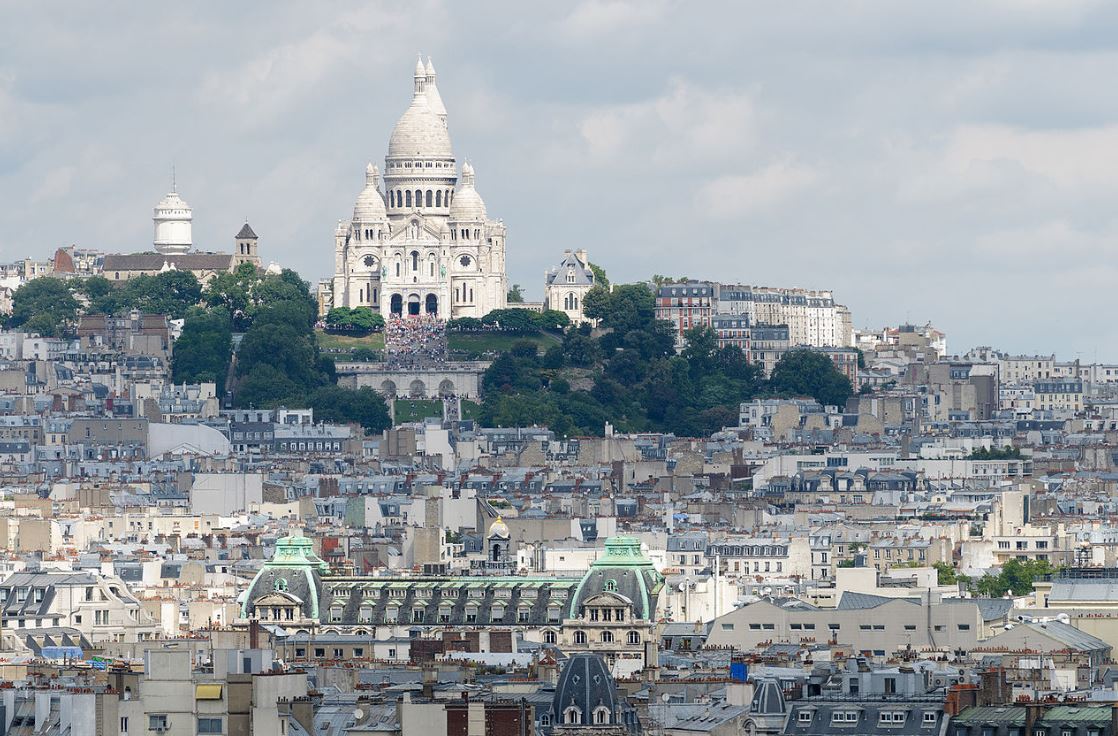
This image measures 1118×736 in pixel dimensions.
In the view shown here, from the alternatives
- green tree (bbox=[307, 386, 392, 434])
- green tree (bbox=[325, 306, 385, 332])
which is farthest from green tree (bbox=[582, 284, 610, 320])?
green tree (bbox=[307, 386, 392, 434])

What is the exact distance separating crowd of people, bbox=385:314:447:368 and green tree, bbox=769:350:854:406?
13.3 metres

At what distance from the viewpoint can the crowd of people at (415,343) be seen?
628ft

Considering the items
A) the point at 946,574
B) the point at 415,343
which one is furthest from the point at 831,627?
the point at 415,343

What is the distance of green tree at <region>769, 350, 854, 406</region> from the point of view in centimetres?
19312

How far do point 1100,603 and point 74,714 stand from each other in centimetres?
3729

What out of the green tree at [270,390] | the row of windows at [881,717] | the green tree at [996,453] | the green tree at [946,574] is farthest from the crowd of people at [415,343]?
the row of windows at [881,717]

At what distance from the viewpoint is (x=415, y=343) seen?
634 ft

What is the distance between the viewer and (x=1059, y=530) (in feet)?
379

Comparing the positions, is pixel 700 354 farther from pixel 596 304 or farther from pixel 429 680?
pixel 429 680

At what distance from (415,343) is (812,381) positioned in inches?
619

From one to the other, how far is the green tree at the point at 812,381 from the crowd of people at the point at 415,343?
13.3 m

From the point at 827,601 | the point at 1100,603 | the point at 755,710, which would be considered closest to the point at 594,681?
the point at 755,710

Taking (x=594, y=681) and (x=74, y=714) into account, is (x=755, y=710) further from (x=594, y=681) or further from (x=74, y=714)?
(x=74, y=714)

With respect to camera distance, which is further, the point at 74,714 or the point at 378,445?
the point at 378,445
